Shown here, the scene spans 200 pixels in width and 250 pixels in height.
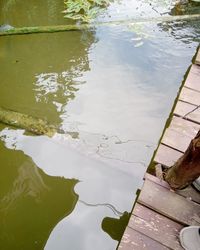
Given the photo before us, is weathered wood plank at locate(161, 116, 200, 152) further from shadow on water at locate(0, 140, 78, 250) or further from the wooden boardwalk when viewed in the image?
shadow on water at locate(0, 140, 78, 250)

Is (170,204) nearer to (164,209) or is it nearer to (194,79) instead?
(164,209)

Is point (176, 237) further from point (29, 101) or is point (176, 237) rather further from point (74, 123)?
point (29, 101)

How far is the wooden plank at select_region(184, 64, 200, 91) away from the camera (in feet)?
12.2

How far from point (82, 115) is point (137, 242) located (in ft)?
6.18

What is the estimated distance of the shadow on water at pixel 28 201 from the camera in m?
2.90

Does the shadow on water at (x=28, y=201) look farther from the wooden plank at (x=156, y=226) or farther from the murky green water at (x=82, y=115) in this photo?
the wooden plank at (x=156, y=226)

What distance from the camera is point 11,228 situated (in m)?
2.97

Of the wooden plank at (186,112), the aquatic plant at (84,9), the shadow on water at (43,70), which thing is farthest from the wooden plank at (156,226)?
the aquatic plant at (84,9)

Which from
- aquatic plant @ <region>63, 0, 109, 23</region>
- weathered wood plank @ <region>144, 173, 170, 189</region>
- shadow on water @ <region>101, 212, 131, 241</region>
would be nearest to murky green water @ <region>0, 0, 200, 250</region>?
shadow on water @ <region>101, 212, 131, 241</region>

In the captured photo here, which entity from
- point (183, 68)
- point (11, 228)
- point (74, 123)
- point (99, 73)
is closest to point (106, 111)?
point (74, 123)

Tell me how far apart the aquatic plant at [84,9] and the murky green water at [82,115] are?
0.17 meters

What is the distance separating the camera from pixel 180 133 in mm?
3230

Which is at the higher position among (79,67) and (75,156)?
(79,67)

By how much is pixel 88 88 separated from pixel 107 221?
6.25 feet
